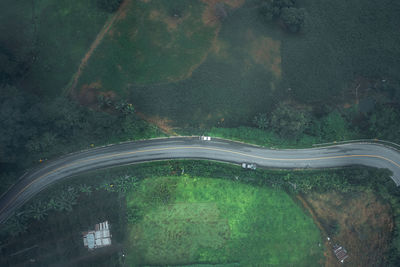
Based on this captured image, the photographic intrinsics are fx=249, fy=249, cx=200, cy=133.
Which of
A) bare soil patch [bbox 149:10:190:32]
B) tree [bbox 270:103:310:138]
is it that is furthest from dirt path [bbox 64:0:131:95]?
tree [bbox 270:103:310:138]

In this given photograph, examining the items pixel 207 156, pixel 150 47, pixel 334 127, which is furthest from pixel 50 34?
pixel 334 127

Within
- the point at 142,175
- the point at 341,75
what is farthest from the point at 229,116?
the point at 341,75

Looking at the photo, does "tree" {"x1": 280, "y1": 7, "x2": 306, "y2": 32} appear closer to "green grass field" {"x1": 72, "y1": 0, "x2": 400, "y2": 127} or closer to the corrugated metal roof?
"green grass field" {"x1": 72, "y1": 0, "x2": 400, "y2": 127}

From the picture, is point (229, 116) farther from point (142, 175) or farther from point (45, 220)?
point (45, 220)

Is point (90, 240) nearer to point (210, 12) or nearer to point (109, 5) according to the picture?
point (109, 5)

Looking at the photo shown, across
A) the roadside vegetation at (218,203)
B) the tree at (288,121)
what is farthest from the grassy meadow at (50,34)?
the tree at (288,121)

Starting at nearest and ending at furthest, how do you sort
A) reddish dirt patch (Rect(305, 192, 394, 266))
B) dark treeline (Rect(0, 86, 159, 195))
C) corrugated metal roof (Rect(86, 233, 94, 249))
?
dark treeline (Rect(0, 86, 159, 195)) < corrugated metal roof (Rect(86, 233, 94, 249)) < reddish dirt patch (Rect(305, 192, 394, 266))
